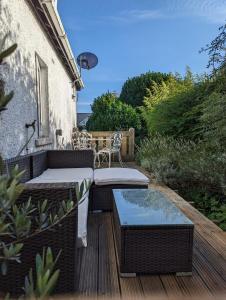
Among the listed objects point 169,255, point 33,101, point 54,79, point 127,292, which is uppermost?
point 54,79

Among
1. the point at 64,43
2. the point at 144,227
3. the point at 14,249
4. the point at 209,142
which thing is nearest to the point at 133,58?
the point at 64,43

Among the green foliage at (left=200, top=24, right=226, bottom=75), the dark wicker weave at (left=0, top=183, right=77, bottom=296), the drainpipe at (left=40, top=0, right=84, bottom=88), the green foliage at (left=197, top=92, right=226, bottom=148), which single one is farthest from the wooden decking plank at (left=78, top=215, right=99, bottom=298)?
the drainpipe at (left=40, top=0, right=84, bottom=88)

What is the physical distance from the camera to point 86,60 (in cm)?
1044

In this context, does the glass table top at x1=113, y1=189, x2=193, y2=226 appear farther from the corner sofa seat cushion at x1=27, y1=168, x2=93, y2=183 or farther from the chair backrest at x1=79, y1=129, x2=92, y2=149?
the chair backrest at x1=79, y1=129, x2=92, y2=149

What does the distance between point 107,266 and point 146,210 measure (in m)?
0.54

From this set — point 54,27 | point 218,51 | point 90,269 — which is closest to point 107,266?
point 90,269

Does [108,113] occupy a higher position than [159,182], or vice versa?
[108,113]

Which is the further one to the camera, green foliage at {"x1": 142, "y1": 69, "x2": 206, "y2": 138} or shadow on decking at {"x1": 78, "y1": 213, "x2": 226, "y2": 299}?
green foliage at {"x1": 142, "y1": 69, "x2": 206, "y2": 138}

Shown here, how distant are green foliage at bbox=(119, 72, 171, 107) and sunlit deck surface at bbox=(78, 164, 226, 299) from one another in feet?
41.4

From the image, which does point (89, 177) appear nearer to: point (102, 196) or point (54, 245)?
point (102, 196)

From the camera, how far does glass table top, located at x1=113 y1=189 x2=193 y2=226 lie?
2215 mm

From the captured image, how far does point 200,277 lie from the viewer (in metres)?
2.11

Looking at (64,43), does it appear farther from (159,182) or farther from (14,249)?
(14,249)

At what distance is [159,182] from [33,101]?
2569mm
